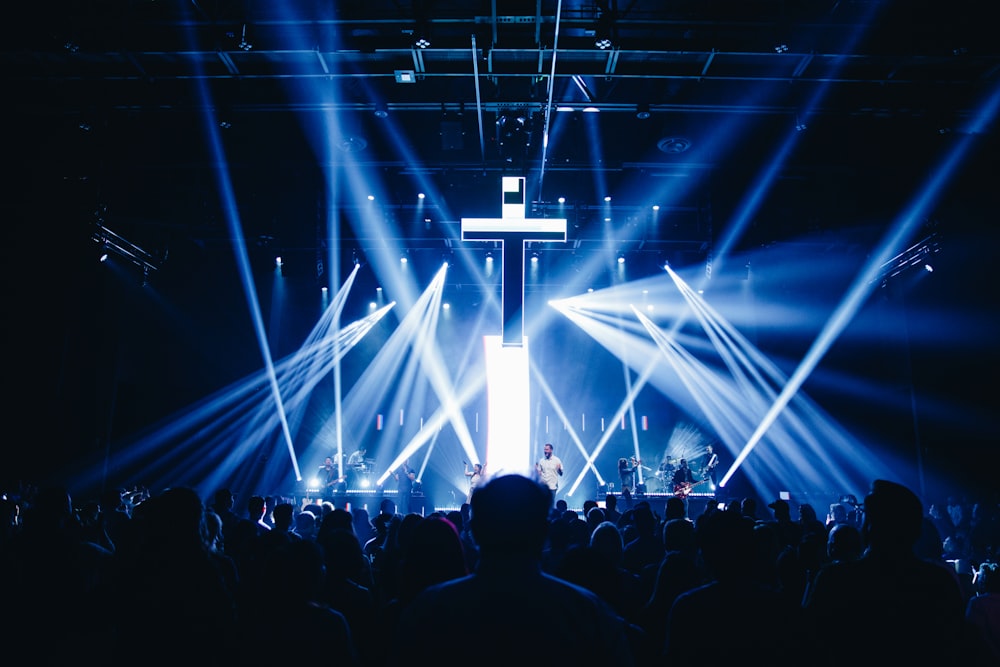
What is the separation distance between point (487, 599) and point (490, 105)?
8.02 metres

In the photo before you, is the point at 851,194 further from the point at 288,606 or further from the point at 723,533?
the point at 288,606

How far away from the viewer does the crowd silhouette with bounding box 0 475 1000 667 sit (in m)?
1.44

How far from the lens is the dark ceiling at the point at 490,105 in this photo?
23.7ft

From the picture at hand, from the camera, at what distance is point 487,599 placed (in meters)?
1.43

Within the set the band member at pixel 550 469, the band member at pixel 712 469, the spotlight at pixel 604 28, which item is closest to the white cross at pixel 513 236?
the band member at pixel 550 469

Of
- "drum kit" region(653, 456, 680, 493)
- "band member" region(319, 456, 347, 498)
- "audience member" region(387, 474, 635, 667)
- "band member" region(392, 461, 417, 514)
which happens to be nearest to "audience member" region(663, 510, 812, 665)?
"audience member" region(387, 474, 635, 667)

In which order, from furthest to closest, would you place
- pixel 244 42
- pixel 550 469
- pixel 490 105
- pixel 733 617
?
pixel 550 469
pixel 490 105
pixel 244 42
pixel 733 617

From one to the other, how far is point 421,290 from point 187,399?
6.55 meters

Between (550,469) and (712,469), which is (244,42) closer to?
(550,469)

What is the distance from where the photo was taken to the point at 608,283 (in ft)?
54.5

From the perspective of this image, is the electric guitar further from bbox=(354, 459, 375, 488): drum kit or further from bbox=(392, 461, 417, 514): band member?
bbox=(354, 459, 375, 488): drum kit

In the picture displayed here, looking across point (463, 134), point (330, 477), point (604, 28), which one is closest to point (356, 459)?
point (330, 477)

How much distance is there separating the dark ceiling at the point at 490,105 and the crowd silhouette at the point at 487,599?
5.64 m

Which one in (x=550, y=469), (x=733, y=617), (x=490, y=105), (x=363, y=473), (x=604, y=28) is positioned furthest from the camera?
(x=363, y=473)
